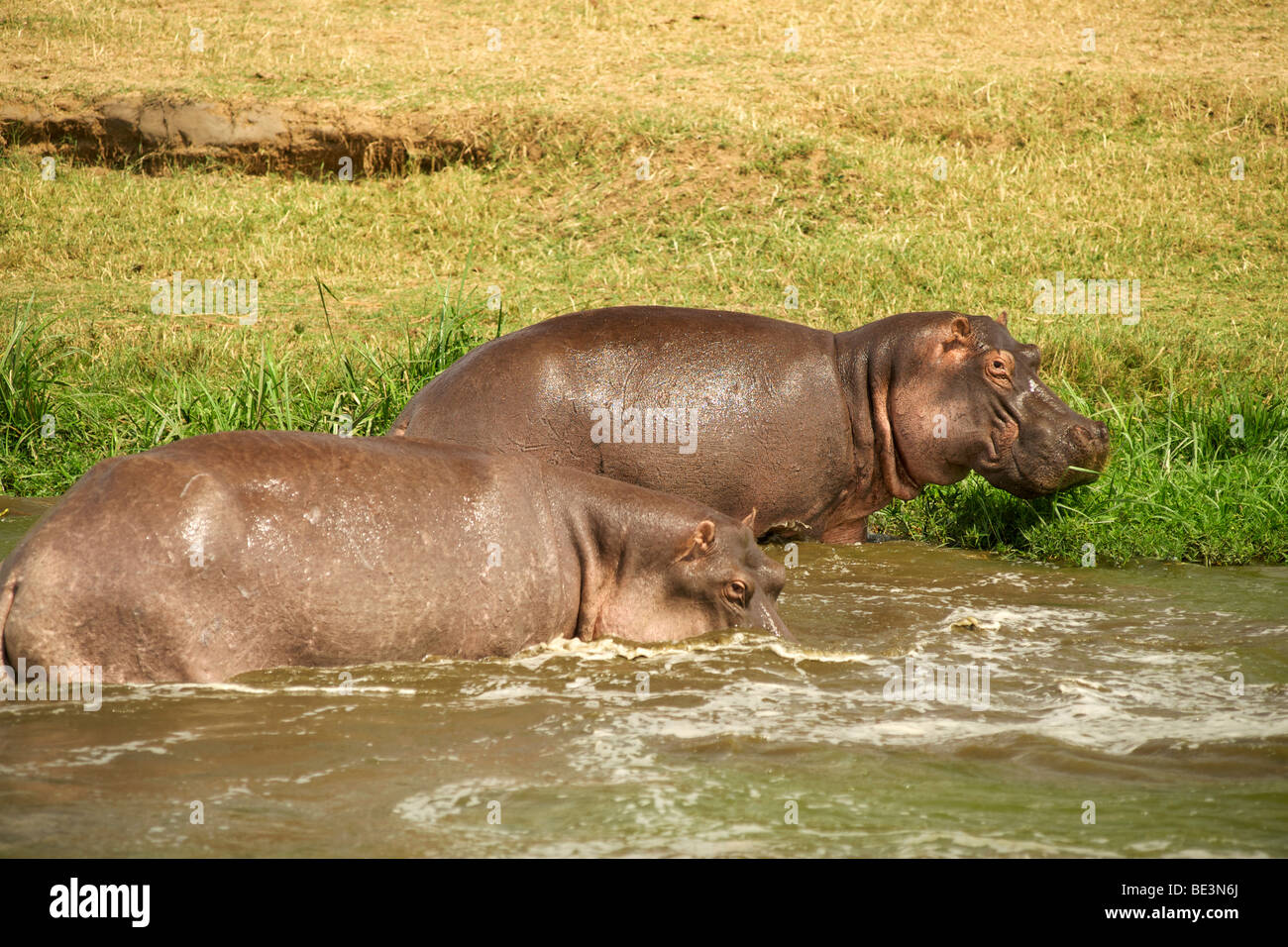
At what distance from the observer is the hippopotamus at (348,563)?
3834 millimetres

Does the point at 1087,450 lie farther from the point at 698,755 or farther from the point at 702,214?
the point at 702,214

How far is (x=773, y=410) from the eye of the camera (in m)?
6.12

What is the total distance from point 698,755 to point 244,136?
1163cm

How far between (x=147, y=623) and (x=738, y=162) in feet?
31.5

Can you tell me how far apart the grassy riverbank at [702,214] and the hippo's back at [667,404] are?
3.83ft

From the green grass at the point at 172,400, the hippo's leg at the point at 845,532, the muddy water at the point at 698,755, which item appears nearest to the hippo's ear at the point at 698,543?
the muddy water at the point at 698,755

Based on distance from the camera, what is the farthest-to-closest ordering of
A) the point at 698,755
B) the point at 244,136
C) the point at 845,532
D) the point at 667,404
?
the point at 244,136
the point at 845,532
the point at 667,404
the point at 698,755

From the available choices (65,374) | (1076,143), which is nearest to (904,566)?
(65,374)

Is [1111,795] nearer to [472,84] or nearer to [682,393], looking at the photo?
[682,393]

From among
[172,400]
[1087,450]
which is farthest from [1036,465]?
[172,400]

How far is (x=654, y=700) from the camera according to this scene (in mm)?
4363

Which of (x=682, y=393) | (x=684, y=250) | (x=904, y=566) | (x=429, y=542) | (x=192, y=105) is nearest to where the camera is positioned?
(x=429, y=542)

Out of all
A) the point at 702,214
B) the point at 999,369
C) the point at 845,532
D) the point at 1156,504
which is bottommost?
the point at 845,532

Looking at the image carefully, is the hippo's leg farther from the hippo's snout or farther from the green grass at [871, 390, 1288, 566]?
the hippo's snout
